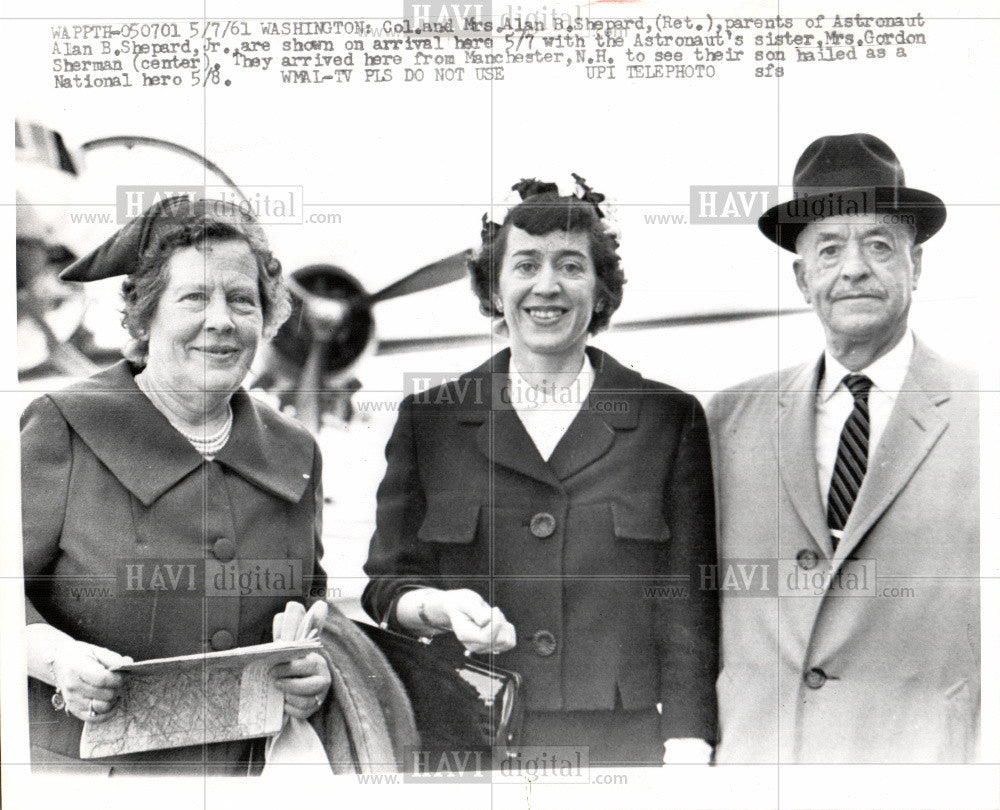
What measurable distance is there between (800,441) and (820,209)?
0.86 m

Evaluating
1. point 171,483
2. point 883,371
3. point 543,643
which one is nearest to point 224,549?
point 171,483

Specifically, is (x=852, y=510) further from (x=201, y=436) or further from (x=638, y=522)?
(x=201, y=436)

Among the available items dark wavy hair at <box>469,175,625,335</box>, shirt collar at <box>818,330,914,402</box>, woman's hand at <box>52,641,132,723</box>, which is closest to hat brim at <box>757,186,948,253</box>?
shirt collar at <box>818,330,914,402</box>

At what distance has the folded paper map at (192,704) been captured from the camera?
165 inches

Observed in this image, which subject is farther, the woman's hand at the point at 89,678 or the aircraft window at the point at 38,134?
the aircraft window at the point at 38,134

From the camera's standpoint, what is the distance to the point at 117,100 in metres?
4.26

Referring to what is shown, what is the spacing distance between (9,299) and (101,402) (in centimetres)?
53

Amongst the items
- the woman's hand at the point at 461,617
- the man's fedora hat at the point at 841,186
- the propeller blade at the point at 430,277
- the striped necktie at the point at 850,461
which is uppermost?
the man's fedora hat at the point at 841,186

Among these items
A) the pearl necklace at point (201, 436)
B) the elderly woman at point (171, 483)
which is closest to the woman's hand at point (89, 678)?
the elderly woman at point (171, 483)

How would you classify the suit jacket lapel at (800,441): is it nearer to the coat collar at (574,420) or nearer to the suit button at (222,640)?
the coat collar at (574,420)

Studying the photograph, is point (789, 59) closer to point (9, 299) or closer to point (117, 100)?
point (117, 100)

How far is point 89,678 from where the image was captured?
4156 millimetres

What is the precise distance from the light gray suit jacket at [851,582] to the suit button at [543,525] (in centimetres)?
63

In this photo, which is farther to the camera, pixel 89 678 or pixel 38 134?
pixel 38 134
